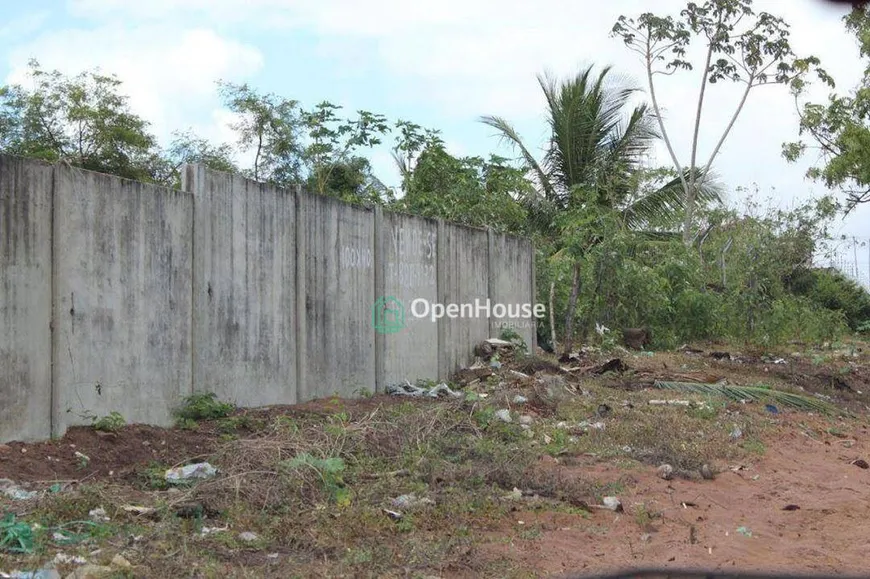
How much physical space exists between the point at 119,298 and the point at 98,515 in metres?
2.10

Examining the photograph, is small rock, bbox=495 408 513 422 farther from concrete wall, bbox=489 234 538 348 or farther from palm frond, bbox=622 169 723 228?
palm frond, bbox=622 169 723 228

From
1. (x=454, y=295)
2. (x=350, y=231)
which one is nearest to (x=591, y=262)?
(x=454, y=295)

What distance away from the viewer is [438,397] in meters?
8.93

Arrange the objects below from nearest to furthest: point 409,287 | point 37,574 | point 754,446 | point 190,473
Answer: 1. point 37,574
2. point 190,473
3. point 754,446
4. point 409,287

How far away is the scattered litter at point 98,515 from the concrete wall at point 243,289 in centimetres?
240

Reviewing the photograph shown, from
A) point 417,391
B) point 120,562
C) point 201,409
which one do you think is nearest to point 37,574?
point 120,562

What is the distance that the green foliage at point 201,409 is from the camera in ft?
21.3

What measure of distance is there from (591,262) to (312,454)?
8.88m

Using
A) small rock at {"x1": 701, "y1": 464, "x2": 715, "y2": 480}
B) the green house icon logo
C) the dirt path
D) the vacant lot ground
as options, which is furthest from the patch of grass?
the green house icon logo

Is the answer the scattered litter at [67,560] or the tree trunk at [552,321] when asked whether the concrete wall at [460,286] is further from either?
the scattered litter at [67,560]

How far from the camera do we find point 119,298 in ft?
19.7

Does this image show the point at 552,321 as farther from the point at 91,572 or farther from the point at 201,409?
the point at 91,572

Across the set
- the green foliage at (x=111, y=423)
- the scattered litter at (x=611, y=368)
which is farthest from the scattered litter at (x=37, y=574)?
the scattered litter at (x=611, y=368)

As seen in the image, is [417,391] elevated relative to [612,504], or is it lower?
→ elevated
